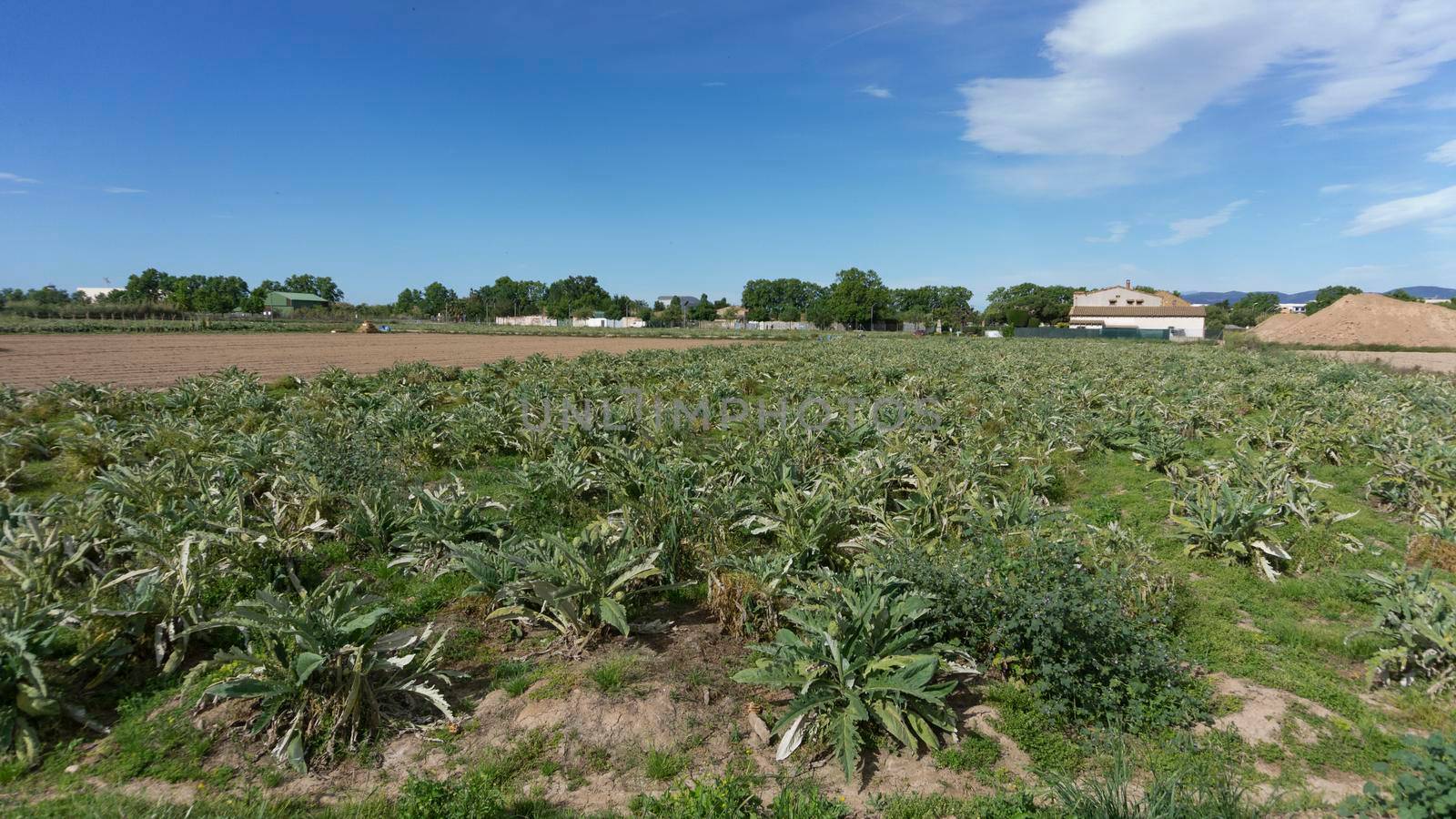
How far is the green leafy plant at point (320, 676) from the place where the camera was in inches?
141

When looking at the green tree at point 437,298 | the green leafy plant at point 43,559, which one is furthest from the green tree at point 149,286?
the green leafy plant at point 43,559

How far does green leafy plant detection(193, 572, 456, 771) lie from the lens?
3.58m

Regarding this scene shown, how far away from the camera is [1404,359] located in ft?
100

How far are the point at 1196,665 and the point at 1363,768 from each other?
1.01 metres

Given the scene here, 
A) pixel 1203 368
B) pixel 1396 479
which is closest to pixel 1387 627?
pixel 1396 479

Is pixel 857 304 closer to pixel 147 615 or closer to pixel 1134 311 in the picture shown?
pixel 1134 311

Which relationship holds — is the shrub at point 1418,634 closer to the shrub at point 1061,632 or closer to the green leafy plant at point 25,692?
the shrub at point 1061,632

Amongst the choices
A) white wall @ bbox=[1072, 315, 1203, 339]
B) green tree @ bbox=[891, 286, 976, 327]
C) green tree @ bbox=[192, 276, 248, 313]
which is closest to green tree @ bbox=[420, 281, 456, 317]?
green tree @ bbox=[192, 276, 248, 313]

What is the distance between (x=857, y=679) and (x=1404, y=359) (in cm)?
4176

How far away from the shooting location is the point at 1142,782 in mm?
3316

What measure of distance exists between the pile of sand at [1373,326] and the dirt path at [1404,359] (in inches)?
204

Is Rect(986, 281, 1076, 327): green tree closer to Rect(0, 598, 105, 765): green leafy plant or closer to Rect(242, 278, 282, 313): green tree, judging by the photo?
Rect(0, 598, 105, 765): green leafy plant

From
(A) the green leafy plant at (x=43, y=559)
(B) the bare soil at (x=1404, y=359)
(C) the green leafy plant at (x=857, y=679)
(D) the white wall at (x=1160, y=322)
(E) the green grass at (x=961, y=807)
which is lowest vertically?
(E) the green grass at (x=961, y=807)

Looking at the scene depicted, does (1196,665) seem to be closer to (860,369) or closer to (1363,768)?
(1363,768)
